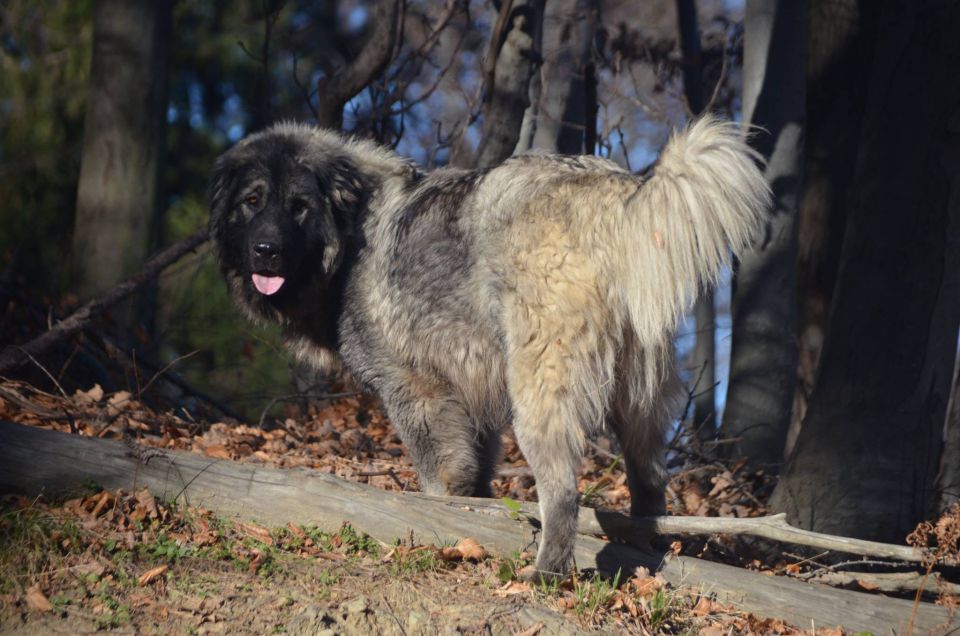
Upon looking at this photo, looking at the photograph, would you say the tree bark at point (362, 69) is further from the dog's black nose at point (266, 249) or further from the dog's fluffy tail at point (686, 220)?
the dog's fluffy tail at point (686, 220)

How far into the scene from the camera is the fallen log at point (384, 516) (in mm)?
4703

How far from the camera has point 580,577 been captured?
465 cm

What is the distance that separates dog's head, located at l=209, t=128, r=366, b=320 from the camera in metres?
5.85

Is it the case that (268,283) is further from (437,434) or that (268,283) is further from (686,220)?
(686,220)

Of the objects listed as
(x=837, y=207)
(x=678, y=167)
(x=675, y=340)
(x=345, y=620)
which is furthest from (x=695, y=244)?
(x=837, y=207)

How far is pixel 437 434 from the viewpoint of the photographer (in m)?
5.54

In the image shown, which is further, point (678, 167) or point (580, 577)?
point (580, 577)

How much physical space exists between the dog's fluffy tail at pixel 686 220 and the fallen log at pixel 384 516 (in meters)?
1.26

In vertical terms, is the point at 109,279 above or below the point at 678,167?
below

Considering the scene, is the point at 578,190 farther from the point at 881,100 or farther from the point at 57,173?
the point at 57,173

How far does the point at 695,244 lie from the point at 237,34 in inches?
359

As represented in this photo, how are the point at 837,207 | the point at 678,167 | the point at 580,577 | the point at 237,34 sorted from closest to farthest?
the point at 678,167 → the point at 580,577 → the point at 837,207 → the point at 237,34

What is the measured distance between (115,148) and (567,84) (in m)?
5.96

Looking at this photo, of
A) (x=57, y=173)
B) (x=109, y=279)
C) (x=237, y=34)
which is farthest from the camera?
(x=237, y=34)
